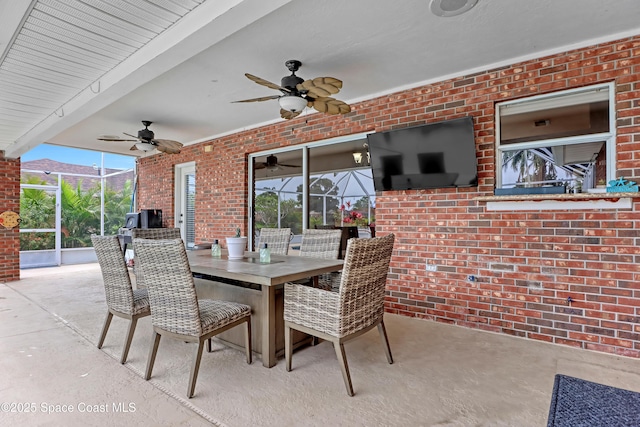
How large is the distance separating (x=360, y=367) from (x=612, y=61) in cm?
311

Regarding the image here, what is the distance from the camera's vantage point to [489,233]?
3.31 m

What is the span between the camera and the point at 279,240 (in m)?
3.90

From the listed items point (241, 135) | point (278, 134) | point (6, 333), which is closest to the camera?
point (6, 333)

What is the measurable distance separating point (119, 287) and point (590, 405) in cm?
327

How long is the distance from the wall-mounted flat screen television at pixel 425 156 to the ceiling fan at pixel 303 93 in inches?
30.4

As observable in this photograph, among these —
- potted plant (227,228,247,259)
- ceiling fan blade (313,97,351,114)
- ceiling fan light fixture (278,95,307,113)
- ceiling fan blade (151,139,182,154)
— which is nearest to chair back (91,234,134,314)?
potted plant (227,228,247,259)

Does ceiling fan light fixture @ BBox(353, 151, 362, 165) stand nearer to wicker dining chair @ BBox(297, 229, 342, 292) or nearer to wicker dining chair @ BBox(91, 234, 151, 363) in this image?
wicker dining chair @ BBox(297, 229, 342, 292)

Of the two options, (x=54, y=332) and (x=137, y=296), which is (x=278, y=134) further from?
(x=54, y=332)

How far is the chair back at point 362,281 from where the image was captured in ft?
7.04

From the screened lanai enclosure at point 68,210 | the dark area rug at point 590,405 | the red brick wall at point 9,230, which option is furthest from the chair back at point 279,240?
the screened lanai enclosure at point 68,210

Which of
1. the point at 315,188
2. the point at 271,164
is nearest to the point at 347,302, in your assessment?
the point at 315,188

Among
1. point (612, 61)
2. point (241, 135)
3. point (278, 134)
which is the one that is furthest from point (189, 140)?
point (612, 61)

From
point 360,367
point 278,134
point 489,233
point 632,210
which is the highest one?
point 278,134

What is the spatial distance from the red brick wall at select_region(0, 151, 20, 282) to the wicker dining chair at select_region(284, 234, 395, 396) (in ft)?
20.7
